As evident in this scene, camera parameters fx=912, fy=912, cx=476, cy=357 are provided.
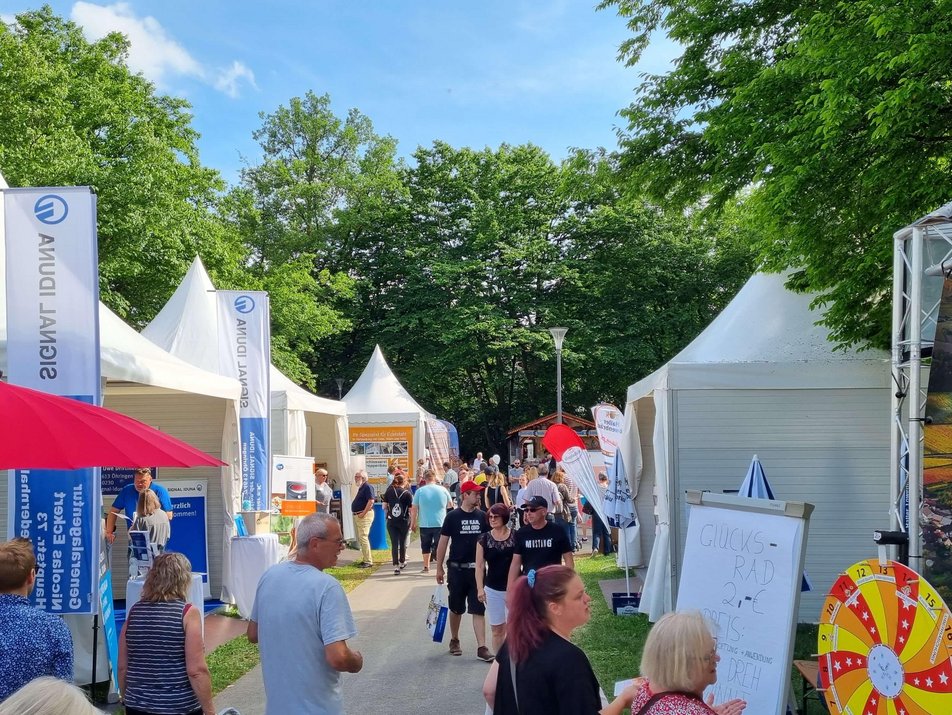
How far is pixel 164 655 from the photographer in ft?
13.8

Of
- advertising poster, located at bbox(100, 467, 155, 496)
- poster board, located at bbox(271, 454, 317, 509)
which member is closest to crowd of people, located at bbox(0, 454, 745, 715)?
advertising poster, located at bbox(100, 467, 155, 496)

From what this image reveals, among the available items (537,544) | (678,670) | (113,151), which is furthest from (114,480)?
(113,151)

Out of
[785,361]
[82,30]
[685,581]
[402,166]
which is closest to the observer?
[685,581]

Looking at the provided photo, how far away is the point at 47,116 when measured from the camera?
22.6 meters

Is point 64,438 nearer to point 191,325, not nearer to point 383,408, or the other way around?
point 191,325

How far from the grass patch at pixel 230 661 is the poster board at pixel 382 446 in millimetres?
13325

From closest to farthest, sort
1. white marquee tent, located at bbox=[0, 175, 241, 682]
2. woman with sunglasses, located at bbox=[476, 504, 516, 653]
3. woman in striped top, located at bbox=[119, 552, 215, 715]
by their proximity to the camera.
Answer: woman in striped top, located at bbox=[119, 552, 215, 715], woman with sunglasses, located at bbox=[476, 504, 516, 653], white marquee tent, located at bbox=[0, 175, 241, 682]

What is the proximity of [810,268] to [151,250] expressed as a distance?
741 inches

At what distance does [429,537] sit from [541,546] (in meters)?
7.60

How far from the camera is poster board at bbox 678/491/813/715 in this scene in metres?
5.20

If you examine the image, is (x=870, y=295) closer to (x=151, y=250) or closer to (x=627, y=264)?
(x=151, y=250)

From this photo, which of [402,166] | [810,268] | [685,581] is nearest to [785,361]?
[810,268]

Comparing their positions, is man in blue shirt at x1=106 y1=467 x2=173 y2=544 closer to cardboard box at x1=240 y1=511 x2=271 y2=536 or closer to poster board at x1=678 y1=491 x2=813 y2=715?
cardboard box at x1=240 y1=511 x2=271 y2=536

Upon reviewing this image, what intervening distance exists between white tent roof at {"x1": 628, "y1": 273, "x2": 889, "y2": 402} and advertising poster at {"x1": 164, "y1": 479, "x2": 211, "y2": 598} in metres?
5.96
